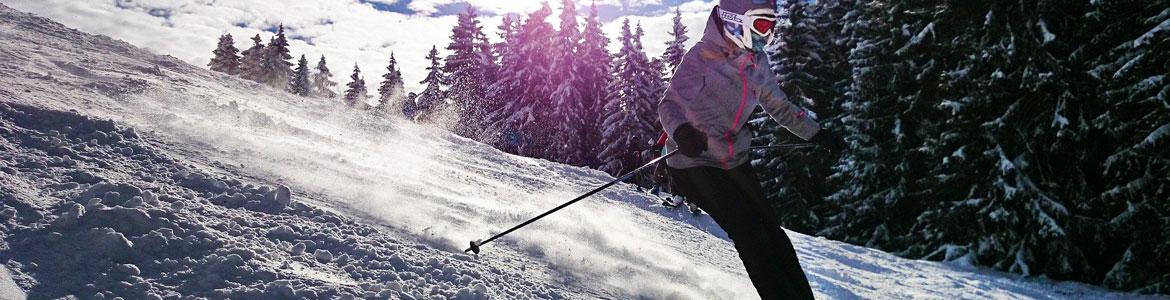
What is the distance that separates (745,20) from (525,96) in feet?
109

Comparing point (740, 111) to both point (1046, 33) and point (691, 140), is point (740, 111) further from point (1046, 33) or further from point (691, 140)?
point (1046, 33)

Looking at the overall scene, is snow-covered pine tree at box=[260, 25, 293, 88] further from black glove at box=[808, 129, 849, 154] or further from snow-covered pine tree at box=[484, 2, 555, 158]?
black glove at box=[808, 129, 849, 154]

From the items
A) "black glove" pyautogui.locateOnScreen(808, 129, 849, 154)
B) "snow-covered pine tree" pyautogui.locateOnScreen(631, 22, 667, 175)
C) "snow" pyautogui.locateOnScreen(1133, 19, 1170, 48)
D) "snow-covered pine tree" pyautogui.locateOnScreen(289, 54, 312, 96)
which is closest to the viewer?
"black glove" pyautogui.locateOnScreen(808, 129, 849, 154)

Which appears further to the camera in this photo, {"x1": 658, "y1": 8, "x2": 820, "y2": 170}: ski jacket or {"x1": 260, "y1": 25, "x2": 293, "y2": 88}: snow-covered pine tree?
{"x1": 260, "y1": 25, "x2": 293, "y2": 88}: snow-covered pine tree

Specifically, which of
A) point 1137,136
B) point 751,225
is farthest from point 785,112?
point 1137,136

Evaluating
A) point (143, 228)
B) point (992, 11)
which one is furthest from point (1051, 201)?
point (143, 228)

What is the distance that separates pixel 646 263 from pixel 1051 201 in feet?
34.2

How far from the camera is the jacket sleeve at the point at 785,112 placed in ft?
13.7

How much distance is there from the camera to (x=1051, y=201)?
472 inches

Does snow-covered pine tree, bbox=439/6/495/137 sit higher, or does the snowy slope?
snow-covered pine tree, bbox=439/6/495/137

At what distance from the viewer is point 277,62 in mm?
59656

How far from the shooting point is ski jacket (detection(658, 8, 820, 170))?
3.83m

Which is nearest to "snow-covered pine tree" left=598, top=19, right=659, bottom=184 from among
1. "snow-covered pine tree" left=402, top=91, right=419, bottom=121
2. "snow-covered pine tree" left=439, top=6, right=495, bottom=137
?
"snow-covered pine tree" left=439, top=6, right=495, bottom=137

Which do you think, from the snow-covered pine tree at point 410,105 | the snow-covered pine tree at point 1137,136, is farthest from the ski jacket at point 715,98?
the snow-covered pine tree at point 410,105
